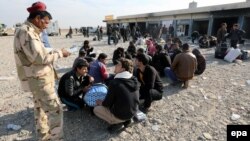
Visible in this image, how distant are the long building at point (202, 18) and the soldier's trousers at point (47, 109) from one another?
16.5 meters

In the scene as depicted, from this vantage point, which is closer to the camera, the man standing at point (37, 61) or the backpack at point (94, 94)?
the man standing at point (37, 61)

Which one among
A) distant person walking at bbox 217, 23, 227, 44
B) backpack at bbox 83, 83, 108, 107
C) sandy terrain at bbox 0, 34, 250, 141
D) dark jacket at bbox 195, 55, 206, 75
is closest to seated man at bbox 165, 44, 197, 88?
sandy terrain at bbox 0, 34, 250, 141

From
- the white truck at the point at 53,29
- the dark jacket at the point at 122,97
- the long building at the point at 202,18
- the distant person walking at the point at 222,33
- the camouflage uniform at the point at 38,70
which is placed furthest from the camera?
the white truck at the point at 53,29

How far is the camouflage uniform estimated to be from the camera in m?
2.33

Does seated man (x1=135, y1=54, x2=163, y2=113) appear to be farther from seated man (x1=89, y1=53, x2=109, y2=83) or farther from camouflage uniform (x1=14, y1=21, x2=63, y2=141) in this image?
camouflage uniform (x1=14, y1=21, x2=63, y2=141)

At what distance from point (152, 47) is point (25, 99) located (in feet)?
18.9

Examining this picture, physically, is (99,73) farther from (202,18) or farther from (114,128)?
(202,18)

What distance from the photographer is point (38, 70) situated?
8.08 feet

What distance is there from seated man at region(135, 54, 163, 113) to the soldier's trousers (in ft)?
5.71

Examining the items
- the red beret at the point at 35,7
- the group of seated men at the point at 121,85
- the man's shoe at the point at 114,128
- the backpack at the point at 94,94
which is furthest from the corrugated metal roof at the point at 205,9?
the red beret at the point at 35,7

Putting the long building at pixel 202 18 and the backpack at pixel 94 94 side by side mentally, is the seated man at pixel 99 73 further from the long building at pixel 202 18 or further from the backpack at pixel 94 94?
the long building at pixel 202 18

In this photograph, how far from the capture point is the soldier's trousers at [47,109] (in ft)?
8.29

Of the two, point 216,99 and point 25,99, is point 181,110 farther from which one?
point 25,99

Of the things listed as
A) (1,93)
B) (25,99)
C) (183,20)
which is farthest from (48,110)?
(183,20)
